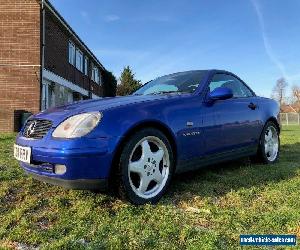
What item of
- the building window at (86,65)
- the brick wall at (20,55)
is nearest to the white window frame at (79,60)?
the building window at (86,65)

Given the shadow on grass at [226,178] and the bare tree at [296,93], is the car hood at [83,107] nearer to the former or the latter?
the shadow on grass at [226,178]

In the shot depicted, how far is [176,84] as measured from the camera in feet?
16.8

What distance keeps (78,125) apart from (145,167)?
800 mm

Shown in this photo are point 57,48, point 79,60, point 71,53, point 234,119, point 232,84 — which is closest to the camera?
point 234,119

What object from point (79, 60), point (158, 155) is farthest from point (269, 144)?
point (79, 60)

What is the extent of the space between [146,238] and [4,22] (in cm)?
1542

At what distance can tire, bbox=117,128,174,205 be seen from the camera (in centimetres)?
371

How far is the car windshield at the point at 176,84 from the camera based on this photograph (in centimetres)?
495

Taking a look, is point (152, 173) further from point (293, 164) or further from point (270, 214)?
point (293, 164)

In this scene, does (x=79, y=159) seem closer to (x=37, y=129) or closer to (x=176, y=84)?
(x=37, y=129)

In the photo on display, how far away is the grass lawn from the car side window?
4.00ft

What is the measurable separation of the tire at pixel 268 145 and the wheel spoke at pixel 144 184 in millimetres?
2632

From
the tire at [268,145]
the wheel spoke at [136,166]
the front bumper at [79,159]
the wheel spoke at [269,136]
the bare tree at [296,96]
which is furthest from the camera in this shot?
the bare tree at [296,96]

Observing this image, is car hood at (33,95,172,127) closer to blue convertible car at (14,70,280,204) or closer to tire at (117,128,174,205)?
blue convertible car at (14,70,280,204)
